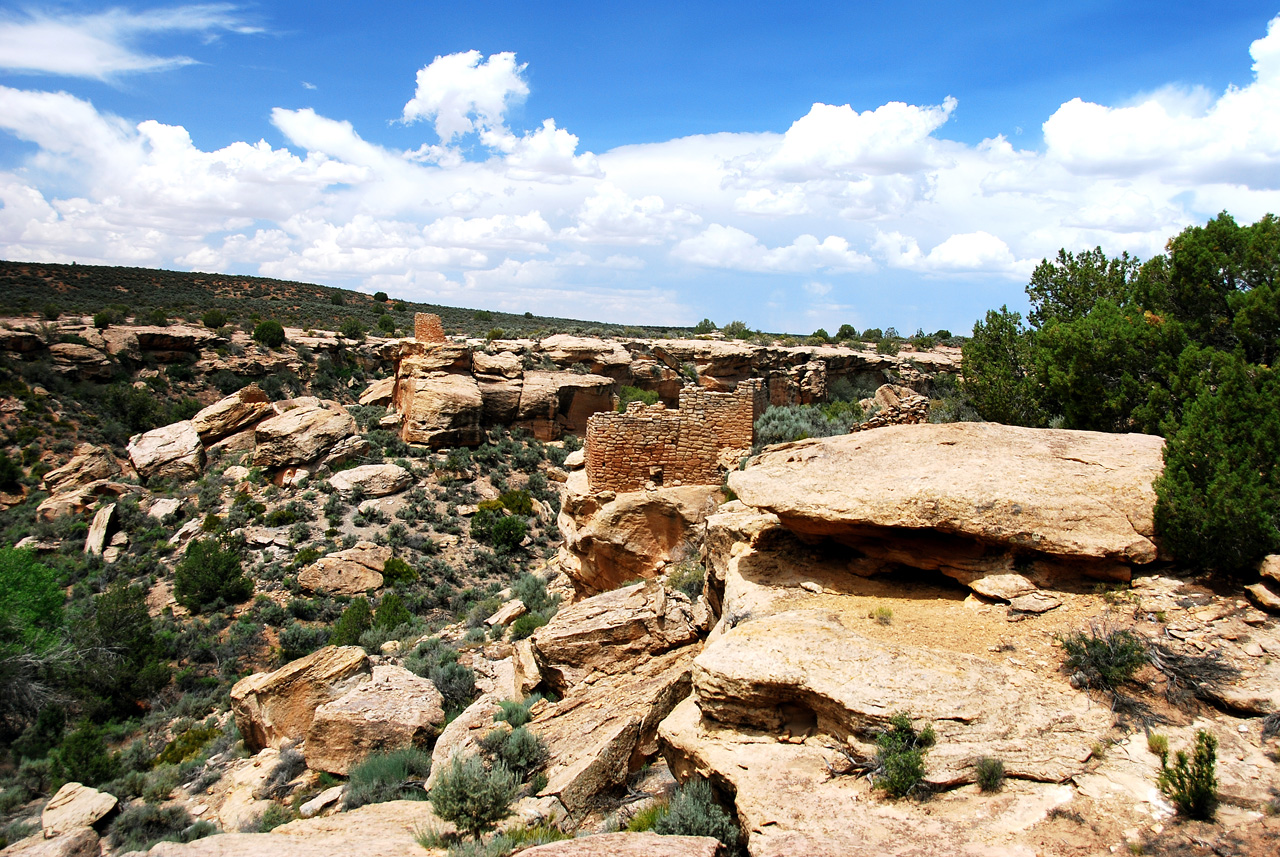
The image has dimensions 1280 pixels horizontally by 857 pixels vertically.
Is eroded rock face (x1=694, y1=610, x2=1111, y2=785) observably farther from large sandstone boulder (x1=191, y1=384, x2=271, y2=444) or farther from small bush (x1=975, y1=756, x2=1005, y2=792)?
large sandstone boulder (x1=191, y1=384, x2=271, y2=444)

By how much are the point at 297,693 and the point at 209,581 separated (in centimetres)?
1133

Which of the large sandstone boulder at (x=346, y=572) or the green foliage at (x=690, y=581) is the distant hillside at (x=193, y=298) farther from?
the green foliage at (x=690, y=581)

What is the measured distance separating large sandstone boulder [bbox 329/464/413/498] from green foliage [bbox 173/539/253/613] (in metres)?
5.35

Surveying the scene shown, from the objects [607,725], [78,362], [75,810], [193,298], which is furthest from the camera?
[193,298]

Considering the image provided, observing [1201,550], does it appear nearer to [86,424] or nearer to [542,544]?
[542,544]

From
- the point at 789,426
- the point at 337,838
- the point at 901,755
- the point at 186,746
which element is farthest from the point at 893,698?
the point at 186,746

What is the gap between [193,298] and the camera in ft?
187

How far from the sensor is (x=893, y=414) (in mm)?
13492

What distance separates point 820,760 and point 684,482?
8552 millimetres

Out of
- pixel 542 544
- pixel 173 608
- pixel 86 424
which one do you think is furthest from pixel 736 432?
pixel 86 424

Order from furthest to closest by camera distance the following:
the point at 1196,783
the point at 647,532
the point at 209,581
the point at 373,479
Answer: the point at 373,479 < the point at 209,581 < the point at 647,532 < the point at 1196,783

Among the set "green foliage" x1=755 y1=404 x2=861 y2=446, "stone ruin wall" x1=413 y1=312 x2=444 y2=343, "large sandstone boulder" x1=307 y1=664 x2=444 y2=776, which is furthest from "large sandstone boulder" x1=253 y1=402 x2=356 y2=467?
"green foliage" x1=755 y1=404 x2=861 y2=446

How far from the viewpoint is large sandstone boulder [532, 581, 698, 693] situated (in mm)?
8734

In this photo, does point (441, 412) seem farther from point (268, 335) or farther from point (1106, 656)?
point (1106, 656)
